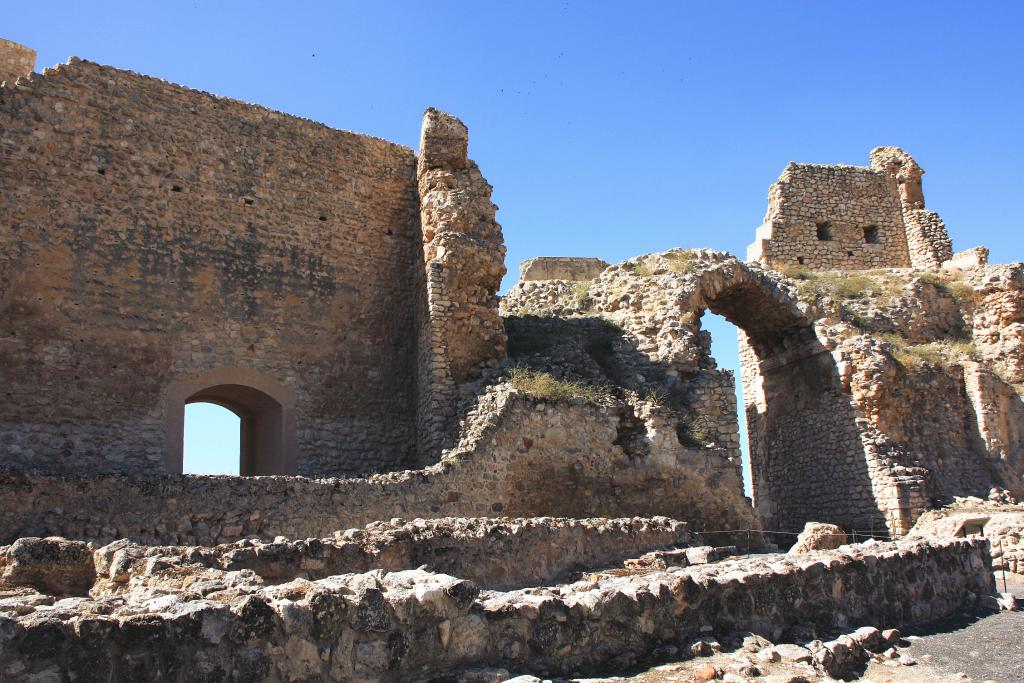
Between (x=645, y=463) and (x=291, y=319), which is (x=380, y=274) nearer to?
(x=291, y=319)

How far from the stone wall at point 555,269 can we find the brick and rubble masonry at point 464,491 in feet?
32.5

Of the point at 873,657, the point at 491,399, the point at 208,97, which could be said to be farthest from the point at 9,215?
the point at 873,657

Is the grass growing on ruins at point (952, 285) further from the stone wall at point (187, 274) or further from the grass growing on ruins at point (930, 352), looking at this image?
the stone wall at point (187, 274)

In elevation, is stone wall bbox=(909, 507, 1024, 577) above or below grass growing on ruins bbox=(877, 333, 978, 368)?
below

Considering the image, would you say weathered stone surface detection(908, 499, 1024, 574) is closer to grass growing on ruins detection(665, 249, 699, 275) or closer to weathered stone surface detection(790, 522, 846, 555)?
weathered stone surface detection(790, 522, 846, 555)

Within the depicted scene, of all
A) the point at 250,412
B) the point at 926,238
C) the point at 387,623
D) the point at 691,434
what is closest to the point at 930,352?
the point at 691,434

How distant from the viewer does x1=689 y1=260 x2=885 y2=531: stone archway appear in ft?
47.8

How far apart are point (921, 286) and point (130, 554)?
51.5 ft

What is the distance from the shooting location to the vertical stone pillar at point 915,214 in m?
21.4

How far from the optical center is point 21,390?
9734 millimetres

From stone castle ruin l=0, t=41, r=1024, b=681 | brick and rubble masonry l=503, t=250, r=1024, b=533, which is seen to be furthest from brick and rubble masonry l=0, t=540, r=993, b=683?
brick and rubble masonry l=503, t=250, r=1024, b=533

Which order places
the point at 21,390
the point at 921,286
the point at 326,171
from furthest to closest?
1. the point at 921,286
2. the point at 326,171
3. the point at 21,390

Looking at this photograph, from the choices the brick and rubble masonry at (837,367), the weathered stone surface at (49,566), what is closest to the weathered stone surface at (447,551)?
the weathered stone surface at (49,566)

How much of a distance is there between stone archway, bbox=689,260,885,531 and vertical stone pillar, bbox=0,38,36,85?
32.4ft
